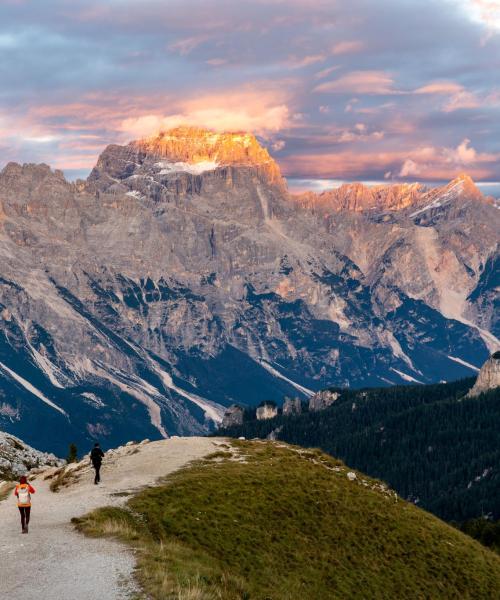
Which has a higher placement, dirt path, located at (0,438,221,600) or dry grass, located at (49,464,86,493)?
dirt path, located at (0,438,221,600)

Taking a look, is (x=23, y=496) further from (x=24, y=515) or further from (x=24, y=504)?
(x=24, y=515)

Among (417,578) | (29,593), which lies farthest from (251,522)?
(29,593)

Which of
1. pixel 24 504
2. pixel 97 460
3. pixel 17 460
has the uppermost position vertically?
pixel 24 504

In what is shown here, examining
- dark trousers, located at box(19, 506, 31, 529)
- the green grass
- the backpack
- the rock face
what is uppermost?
the backpack

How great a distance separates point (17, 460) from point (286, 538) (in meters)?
70.2

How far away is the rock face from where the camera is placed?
130m

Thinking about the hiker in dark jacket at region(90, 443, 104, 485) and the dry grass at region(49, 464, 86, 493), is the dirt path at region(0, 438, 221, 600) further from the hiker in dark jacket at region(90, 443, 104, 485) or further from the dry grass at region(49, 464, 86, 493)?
the hiker in dark jacket at region(90, 443, 104, 485)

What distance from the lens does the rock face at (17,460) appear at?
427 feet

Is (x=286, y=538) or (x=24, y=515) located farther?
(x=286, y=538)

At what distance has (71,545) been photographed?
64.2 m

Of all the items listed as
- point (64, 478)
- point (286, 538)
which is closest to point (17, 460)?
point (64, 478)

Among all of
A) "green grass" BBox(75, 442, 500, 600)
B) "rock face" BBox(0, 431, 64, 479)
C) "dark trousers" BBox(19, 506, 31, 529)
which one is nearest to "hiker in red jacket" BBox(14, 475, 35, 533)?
"dark trousers" BBox(19, 506, 31, 529)

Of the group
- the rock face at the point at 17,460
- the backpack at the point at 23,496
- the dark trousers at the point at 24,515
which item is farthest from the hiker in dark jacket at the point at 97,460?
the rock face at the point at 17,460

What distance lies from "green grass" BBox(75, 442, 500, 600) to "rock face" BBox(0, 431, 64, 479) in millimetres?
41448
